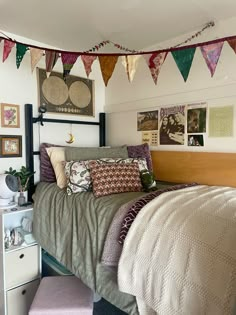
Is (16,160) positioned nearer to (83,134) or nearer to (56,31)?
(83,134)

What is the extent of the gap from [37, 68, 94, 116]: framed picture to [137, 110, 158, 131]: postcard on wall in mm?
551

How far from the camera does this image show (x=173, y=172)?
2.06 meters

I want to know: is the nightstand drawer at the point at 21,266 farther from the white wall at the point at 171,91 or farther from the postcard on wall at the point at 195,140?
the postcard on wall at the point at 195,140

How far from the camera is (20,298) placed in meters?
1.67

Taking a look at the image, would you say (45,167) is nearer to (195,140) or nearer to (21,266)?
(21,266)

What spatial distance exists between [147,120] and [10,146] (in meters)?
1.22

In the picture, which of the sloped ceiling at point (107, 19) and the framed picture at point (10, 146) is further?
the framed picture at point (10, 146)

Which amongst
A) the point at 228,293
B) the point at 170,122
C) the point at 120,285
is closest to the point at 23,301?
the point at 120,285

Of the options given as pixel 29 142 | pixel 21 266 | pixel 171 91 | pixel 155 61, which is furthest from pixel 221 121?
pixel 21 266

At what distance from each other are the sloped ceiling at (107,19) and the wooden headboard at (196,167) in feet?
3.22

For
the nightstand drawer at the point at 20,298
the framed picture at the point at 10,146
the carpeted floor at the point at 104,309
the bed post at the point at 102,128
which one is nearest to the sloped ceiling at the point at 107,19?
the bed post at the point at 102,128

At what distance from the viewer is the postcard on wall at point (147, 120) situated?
2203 millimetres

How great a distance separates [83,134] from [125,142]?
0.44 meters

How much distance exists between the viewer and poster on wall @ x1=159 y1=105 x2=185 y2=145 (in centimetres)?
202
